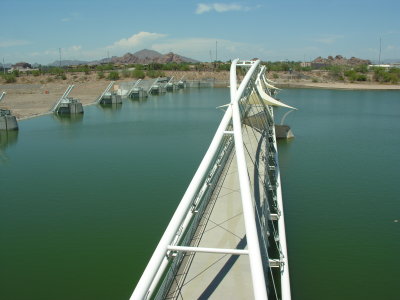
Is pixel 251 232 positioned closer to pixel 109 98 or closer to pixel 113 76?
pixel 109 98

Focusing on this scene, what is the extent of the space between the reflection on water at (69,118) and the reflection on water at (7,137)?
244 inches

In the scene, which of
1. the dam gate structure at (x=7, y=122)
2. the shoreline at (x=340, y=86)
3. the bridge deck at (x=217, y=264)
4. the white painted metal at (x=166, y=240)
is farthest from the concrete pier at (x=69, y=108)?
the shoreline at (x=340, y=86)

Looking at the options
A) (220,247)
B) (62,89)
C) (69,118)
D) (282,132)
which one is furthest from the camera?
(62,89)

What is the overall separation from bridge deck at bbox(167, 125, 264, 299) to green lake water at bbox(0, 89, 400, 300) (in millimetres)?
2099

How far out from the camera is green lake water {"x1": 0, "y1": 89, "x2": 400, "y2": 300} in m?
10.3

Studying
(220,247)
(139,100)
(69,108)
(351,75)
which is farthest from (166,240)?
(351,75)

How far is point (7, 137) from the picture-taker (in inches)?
1162

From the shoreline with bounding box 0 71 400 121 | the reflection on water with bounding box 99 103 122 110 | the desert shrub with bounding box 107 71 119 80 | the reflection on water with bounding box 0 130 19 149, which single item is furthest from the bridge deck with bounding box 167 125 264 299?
the desert shrub with bounding box 107 71 119 80

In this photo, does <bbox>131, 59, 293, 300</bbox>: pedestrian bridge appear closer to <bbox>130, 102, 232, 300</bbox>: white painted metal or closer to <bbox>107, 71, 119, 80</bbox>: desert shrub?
<bbox>130, 102, 232, 300</bbox>: white painted metal

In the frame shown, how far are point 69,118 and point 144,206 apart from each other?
89.3 ft

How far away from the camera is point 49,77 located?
79.9 meters

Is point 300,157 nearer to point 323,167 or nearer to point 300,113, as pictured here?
point 323,167

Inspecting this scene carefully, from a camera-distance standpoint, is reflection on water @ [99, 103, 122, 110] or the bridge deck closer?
the bridge deck

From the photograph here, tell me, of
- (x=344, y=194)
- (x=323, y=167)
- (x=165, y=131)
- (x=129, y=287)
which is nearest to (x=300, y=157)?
(x=323, y=167)
